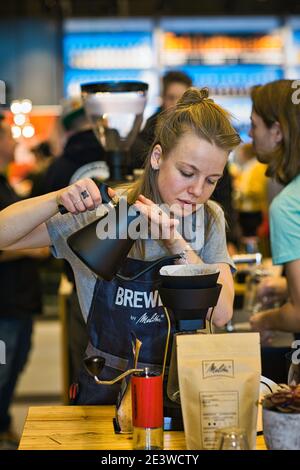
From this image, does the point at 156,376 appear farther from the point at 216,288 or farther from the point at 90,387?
the point at 90,387

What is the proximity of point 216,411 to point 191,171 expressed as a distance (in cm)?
67

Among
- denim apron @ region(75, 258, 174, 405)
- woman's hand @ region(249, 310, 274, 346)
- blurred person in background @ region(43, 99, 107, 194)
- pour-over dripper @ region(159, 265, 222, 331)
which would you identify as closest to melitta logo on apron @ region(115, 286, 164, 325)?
denim apron @ region(75, 258, 174, 405)

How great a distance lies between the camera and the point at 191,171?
80.9 inches

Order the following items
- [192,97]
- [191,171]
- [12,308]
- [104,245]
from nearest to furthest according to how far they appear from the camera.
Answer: [104,245] → [191,171] → [192,97] → [12,308]

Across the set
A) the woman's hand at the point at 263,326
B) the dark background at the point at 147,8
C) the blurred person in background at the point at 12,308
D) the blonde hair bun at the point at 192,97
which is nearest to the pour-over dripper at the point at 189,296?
the blonde hair bun at the point at 192,97

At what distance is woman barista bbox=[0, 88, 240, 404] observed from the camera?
2.06m

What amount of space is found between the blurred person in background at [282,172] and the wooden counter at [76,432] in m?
0.80

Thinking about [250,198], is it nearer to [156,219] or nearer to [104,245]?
[156,219]

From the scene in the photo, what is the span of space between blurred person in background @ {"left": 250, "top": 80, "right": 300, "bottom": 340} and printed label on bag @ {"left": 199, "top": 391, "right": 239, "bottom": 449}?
947mm

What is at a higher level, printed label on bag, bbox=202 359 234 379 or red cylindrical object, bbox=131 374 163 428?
printed label on bag, bbox=202 359 234 379

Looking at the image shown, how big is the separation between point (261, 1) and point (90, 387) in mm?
7768

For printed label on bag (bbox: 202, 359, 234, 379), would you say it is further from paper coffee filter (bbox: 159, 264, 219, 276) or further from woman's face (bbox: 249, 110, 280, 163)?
woman's face (bbox: 249, 110, 280, 163)

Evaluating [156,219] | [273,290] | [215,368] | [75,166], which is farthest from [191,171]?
[75,166]

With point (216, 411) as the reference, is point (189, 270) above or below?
above
